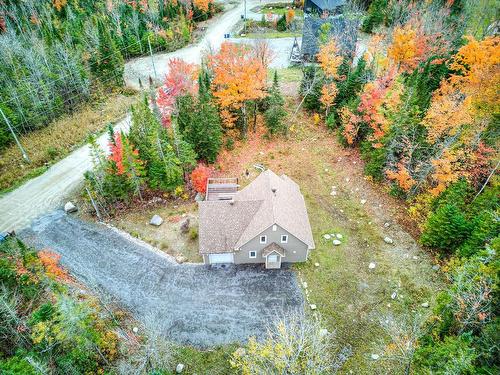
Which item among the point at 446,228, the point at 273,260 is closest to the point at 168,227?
the point at 273,260

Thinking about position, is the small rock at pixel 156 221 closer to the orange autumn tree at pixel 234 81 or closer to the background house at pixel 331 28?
the orange autumn tree at pixel 234 81

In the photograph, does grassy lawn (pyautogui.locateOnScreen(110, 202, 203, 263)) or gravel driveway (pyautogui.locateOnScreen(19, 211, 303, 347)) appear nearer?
gravel driveway (pyautogui.locateOnScreen(19, 211, 303, 347))

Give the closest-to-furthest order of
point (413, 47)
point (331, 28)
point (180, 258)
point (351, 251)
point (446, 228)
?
point (446, 228), point (180, 258), point (351, 251), point (413, 47), point (331, 28)

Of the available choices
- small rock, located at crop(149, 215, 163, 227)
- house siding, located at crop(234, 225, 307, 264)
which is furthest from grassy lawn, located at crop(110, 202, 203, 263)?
house siding, located at crop(234, 225, 307, 264)

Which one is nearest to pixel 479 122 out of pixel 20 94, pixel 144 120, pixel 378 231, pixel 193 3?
pixel 378 231

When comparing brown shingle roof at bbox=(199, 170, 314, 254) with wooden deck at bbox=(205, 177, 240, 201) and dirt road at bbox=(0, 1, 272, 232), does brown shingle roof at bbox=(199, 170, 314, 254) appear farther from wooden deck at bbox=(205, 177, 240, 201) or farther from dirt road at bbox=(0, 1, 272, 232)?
dirt road at bbox=(0, 1, 272, 232)

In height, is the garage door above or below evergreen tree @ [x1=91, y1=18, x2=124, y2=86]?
below

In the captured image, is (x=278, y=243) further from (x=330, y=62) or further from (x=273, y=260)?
(x=330, y=62)
